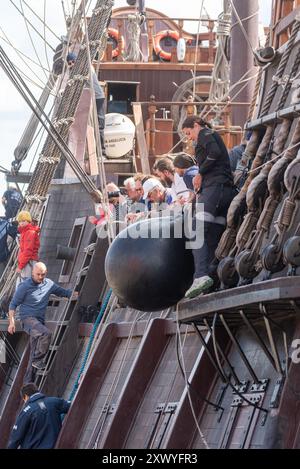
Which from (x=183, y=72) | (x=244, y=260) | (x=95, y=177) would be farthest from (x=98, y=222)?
(x=183, y=72)

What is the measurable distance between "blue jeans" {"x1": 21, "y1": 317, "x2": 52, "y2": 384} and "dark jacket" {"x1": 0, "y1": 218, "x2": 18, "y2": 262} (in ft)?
11.7

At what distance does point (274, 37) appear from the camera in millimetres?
12797

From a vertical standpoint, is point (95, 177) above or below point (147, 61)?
above

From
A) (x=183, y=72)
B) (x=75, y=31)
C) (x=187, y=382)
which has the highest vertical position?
(x=187, y=382)

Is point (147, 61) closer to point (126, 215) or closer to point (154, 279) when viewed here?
point (126, 215)

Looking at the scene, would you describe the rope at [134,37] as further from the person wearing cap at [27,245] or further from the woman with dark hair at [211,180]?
the woman with dark hair at [211,180]

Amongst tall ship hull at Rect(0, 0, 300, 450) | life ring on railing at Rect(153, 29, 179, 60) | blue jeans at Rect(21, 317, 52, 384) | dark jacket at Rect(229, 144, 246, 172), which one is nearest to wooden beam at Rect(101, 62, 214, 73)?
life ring on railing at Rect(153, 29, 179, 60)

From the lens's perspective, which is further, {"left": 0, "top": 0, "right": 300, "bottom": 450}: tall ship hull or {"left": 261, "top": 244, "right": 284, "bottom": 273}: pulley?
{"left": 0, "top": 0, "right": 300, "bottom": 450}: tall ship hull

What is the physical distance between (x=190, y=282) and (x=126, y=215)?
3.61 meters

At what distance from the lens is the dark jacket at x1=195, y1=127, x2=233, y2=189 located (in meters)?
11.1

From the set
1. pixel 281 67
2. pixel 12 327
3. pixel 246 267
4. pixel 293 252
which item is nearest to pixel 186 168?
pixel 281 67

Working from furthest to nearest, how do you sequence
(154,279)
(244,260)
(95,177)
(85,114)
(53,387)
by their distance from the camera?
(85,114) < (95,177) < (53,387) < (154,279) < (244,260)

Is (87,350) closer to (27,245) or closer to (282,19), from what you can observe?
(27,245)

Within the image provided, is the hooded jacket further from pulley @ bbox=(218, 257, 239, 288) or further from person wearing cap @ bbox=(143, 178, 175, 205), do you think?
pulley @ bbox=(218, 257, 239, 288)
